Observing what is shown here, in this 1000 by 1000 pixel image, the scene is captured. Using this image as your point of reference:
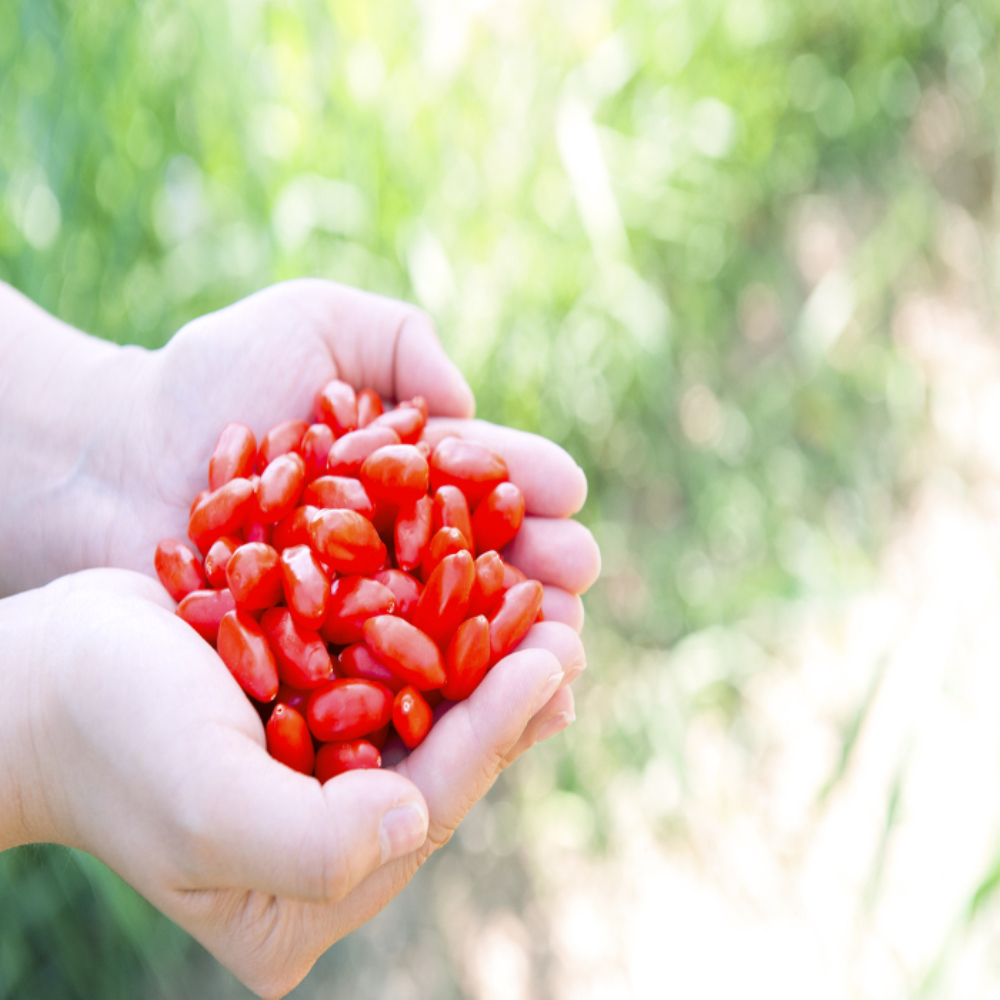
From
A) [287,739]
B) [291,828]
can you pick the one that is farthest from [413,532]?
[291,828]

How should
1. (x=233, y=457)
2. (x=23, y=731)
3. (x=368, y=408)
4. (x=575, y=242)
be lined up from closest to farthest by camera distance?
1. (x=23, y=731)
2. (x=233, y=457)
3. (x=368, y=408)
4. (x=575, y=242)

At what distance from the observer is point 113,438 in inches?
43.1

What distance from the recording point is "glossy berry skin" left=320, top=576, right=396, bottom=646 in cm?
86

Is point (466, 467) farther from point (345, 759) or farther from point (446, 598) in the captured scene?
point (345, 759)

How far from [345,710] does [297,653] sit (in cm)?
8

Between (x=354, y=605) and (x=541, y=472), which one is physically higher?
(x=541, y=472)

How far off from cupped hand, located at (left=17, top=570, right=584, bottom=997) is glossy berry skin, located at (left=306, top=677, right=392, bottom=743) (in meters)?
0.05

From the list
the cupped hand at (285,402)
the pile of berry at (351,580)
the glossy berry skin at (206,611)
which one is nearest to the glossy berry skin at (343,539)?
the pile of berry at (351,580)

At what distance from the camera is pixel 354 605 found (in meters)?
0.86

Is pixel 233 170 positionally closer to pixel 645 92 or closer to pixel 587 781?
pixel 645 92

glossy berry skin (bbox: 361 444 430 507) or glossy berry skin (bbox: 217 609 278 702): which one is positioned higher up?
glossy berry skin (bbox: 361 444 430 507)

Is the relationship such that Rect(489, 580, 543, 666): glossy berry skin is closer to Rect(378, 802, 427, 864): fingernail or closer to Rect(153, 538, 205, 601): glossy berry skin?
Rect(378, 802, 427, 864): fingernail

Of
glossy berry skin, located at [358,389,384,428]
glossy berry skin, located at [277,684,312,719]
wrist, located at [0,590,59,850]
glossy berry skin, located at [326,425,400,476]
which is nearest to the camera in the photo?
wrist, located at [0,590,59,850]

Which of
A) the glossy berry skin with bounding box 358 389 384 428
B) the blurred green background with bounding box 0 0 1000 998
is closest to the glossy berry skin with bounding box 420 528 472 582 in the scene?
the glossy berry skin with bounding box 358 389 384 428
